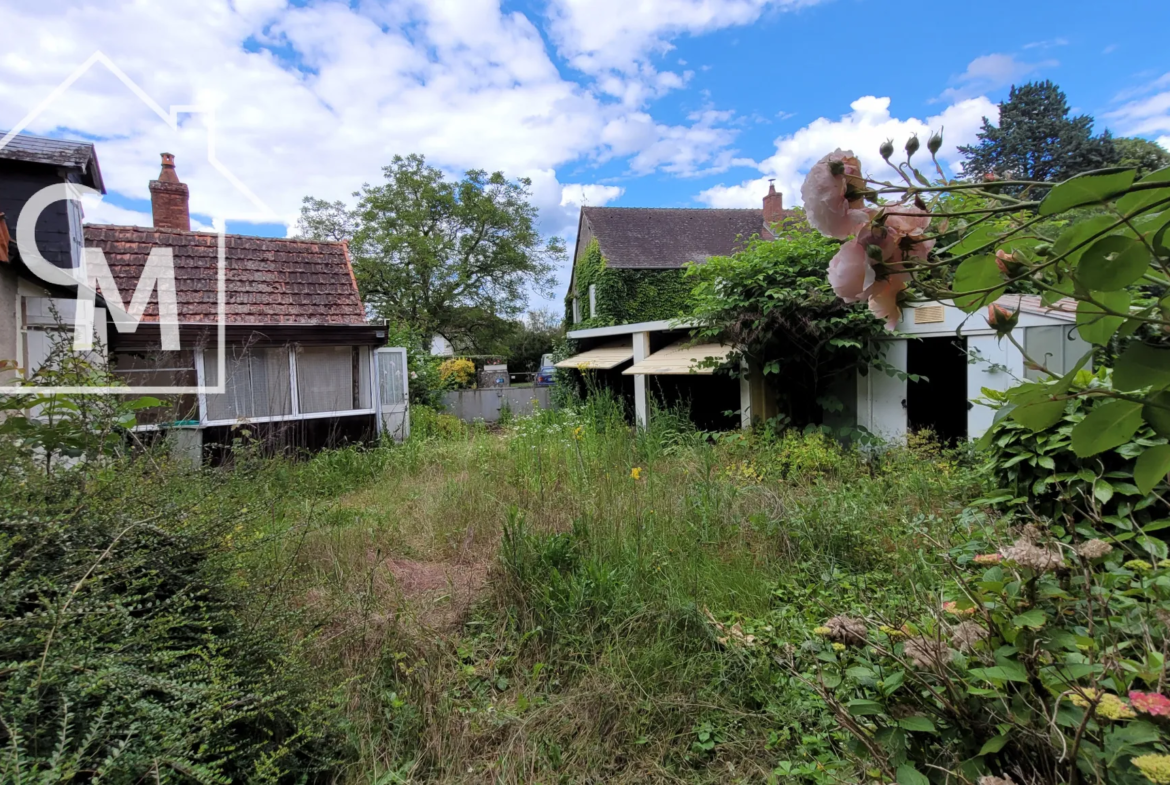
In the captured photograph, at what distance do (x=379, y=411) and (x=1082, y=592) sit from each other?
9595 millimetres

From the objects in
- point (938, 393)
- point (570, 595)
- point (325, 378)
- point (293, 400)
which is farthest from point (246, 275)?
point (938, 393)

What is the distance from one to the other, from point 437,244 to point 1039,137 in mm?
36801

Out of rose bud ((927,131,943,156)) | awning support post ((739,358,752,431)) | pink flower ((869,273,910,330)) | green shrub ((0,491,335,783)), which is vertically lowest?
green shrub ((0,491,335,783))

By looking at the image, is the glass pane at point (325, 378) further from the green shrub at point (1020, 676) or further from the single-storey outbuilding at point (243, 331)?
the green shrub at point (1020, 676)

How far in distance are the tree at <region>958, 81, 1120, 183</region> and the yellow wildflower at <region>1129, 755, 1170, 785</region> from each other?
36.7 m

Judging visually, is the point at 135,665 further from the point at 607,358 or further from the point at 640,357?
the point at 607,358

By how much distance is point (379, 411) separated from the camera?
9430 millimetres

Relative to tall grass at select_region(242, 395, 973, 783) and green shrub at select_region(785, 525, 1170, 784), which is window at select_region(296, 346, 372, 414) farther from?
green shrub at select_region(785, 525, 1170, 784)

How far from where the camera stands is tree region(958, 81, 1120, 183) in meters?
28.3

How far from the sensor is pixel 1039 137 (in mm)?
30719

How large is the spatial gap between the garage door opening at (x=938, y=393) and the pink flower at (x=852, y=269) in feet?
26.4

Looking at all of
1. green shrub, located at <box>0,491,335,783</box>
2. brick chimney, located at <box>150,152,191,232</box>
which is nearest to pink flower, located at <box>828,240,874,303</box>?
green shrub, located at <box>0,491,335,783</box>

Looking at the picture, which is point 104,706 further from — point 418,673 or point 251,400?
point 251,400

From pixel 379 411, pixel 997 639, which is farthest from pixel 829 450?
pixel 379 411
